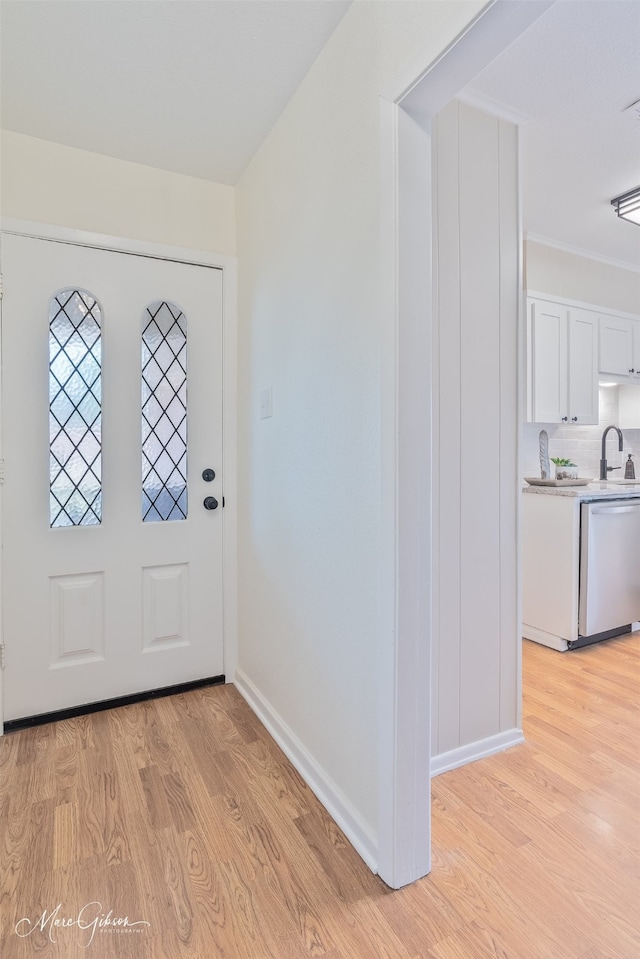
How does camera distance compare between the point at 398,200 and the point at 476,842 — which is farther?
the point at 476,842

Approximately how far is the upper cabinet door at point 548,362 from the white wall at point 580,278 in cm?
20

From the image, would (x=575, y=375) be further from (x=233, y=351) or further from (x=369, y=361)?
(x=369, y=361)

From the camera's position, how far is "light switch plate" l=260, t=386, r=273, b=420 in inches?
79.3

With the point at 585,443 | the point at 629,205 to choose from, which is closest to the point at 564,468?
the point at 585,443

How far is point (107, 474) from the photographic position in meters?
2.17

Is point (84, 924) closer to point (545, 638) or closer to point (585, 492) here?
point (545, 638)

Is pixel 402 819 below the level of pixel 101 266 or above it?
below

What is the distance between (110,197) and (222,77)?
765 millimetres

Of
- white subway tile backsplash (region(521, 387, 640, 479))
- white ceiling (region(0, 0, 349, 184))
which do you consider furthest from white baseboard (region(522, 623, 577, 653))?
white ceiling (region(0, 0, 349, 184))

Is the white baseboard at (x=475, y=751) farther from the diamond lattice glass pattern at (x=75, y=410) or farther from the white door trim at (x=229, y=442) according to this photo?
the diamond lattice glass pattern at (x=75, y=410)

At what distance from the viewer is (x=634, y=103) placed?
1.91 meters

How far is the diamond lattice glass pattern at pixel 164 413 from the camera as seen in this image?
2254 mm

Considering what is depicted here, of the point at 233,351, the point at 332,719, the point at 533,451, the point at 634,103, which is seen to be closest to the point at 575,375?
the point at 533,451

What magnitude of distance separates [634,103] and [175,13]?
173 centimetres
